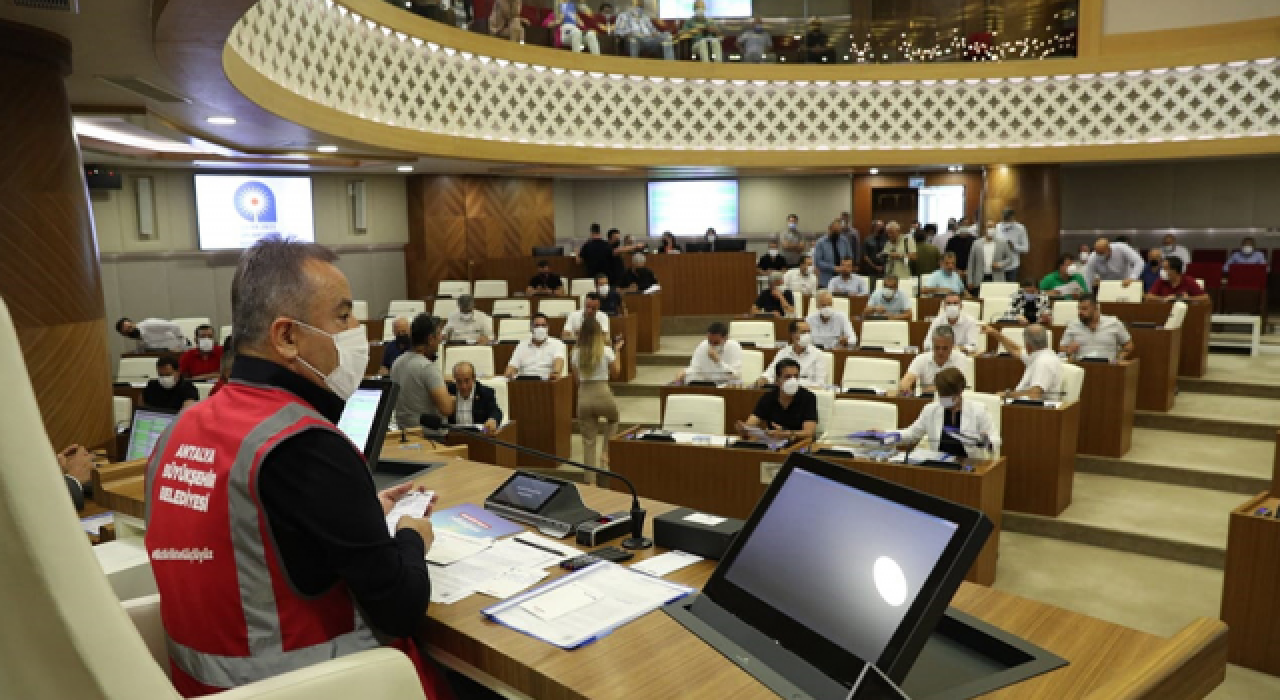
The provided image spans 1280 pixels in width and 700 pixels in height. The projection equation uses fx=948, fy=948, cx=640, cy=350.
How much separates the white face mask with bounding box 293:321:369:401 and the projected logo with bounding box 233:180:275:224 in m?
12.9

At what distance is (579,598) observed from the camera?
1.99 metres

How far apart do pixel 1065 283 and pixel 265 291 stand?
10665 mm

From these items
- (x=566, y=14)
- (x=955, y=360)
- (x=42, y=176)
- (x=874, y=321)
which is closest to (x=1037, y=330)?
(x=955, y=360)

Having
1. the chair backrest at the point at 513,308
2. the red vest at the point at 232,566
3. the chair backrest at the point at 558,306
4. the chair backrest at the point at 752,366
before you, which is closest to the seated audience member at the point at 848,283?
the chair backrest at the point at 558,306

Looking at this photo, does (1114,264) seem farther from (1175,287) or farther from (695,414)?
(695,414)

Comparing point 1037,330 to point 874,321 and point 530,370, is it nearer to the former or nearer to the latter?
point 874,321

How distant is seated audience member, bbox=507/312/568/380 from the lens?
8.91 m

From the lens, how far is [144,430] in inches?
163

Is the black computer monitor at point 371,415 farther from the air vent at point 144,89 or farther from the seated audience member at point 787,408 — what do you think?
the air vent at point 144,89

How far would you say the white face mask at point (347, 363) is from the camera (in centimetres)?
192

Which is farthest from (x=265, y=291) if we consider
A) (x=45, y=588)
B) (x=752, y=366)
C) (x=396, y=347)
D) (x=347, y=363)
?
(x=396, y=347)

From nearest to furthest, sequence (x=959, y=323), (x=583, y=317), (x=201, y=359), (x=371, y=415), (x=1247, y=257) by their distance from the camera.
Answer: (x=371, y=415), (x=959, y=323), (x=201, y=359), (x=583, y=317), (x=1247, y=257)

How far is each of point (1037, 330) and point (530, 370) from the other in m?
4.45

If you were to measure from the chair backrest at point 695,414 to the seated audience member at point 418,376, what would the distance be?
1.80 meters
